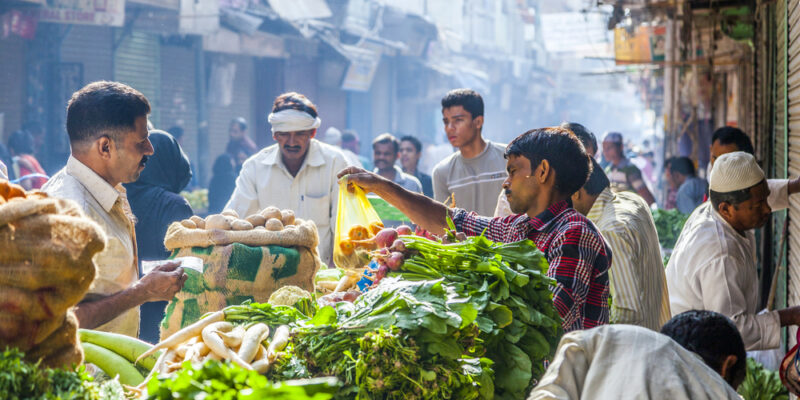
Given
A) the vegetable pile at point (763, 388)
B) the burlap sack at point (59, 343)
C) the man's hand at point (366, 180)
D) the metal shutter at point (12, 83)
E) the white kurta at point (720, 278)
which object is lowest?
the vegetable pile at point (763, 388)

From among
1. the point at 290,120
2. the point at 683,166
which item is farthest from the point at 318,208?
the point at 683,166

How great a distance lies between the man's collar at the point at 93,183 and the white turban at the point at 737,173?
299 cm

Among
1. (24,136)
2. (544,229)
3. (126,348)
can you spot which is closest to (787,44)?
(544,229)

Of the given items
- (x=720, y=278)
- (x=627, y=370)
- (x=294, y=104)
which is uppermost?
(x=294, y=104)

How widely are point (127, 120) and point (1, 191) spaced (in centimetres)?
143

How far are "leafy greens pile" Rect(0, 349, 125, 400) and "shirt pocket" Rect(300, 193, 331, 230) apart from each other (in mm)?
3523

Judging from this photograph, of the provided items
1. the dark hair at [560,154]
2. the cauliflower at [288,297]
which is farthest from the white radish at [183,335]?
the dark hair at [560,154]

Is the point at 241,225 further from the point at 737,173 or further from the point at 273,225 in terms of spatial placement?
the point at 737,173

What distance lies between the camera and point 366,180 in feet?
12.0

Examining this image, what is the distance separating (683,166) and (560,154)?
25.9 feet

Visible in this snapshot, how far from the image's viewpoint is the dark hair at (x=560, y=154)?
3.00 metres

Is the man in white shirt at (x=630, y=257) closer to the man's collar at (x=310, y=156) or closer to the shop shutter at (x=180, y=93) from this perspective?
the man's collar at (x=310, y=156)

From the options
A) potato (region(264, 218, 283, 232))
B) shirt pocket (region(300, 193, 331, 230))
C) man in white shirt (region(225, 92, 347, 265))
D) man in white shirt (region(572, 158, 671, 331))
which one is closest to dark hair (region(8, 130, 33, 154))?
man in white shirt (region(225, 92, 347, 265))

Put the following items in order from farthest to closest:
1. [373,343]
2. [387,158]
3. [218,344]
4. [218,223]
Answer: [387,158], [218,223], [218,344], [373,343]
